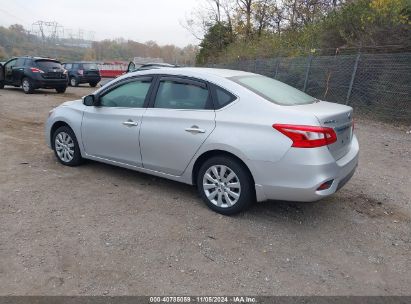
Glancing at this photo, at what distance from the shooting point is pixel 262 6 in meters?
27.1

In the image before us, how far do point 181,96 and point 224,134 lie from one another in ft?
2.73

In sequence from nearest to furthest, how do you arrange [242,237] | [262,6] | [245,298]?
[245,298], [242,237], [262,6]

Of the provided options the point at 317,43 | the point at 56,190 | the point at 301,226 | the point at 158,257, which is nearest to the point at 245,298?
the point at 158,257

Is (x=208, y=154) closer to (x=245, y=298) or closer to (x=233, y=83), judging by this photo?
(x=233, y=83)

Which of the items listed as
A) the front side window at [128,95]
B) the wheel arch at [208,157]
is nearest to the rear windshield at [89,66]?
the front side window at [128,95]

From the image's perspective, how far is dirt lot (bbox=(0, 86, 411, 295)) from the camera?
9.85ft

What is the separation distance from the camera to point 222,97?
416 cm

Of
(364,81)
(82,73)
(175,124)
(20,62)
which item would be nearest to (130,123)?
(175,124)

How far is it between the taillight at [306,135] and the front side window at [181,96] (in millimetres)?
1030

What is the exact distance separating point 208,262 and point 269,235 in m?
0.81

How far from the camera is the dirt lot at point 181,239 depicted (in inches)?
118

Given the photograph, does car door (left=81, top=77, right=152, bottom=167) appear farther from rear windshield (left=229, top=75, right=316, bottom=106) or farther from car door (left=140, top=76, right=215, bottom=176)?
rear windshield (left=229, top=75, right=316, bottom=106)

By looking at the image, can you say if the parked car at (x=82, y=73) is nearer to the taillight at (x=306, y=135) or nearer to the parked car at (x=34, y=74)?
the parked car at (x=34, y=74)

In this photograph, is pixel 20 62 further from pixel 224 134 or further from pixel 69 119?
pixel 224 134
